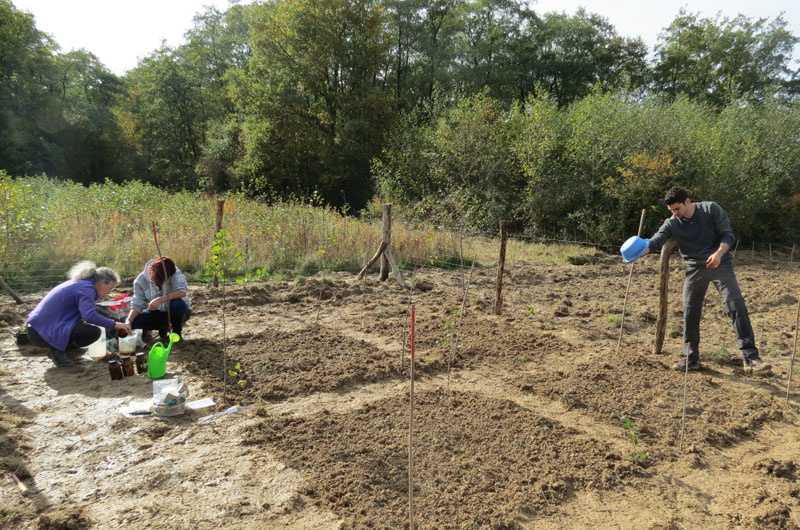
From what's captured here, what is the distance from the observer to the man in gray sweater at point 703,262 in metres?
4.22

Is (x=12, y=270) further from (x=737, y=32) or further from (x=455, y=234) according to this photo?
(x=737, y=32)

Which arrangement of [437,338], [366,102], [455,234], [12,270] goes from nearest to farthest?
1. [437,338]
2. [12,270]
3. [455,234]
4. [366,102]

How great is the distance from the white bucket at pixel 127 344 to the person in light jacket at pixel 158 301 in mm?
373

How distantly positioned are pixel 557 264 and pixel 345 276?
582 cm

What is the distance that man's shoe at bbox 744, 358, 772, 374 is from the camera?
166 inches

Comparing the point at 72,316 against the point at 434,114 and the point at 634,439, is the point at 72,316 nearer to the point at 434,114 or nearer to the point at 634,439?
the point at 634,439

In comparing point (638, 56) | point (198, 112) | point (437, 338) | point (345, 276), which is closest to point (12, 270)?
point (345, 276)

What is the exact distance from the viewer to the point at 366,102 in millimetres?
19938

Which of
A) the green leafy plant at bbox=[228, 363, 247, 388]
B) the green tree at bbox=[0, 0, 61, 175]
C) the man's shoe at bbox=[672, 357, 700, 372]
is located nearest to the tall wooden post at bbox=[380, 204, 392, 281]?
the green leafy plant at bbox=[228, 363, 247, 388]

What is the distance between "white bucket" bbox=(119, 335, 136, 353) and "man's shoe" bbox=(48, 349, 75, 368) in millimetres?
621

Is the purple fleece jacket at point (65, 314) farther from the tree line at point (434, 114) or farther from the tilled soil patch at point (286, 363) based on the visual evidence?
the tree line at point (434, 114)

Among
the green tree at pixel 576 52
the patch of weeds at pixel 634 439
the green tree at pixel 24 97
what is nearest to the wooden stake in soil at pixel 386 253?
the patch of weeds at pixel 634 439

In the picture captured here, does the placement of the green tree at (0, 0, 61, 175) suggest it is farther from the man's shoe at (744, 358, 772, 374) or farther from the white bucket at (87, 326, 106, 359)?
the man's shoe at (744, 358, 772, 374)

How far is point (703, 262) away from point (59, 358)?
6.38m
